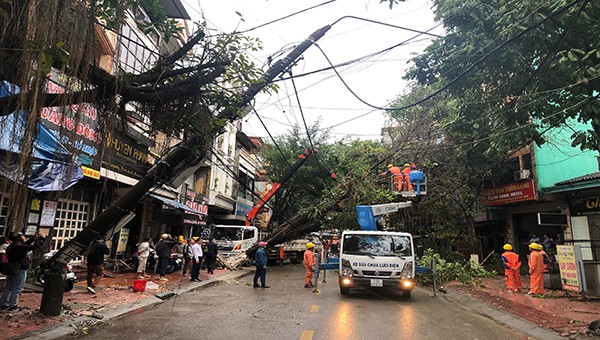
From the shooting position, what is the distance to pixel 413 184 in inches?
634

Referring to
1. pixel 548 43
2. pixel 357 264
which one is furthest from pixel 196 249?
pixel 548 43

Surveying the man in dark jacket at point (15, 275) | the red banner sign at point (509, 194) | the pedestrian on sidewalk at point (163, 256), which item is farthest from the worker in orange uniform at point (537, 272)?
the man in dark jacket at point (15, 275)

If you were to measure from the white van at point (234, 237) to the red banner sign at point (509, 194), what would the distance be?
13.3 m

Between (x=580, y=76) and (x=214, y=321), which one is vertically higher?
(x=580, y=76)

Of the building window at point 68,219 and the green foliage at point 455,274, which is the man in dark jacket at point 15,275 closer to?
the building window at point 68,219

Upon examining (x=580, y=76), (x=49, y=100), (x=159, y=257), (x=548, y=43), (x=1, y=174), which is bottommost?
(x=159, y=257)

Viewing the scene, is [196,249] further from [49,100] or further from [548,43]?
[548,43]

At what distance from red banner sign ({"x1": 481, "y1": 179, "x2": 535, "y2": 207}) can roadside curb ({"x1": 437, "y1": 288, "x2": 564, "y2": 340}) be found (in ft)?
27.6

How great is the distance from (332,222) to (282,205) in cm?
1090

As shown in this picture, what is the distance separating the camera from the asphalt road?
263 inches

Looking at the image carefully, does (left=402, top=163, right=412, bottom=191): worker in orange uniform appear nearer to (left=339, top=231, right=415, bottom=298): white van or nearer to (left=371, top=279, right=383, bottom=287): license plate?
(left=339, top=231, right=415, bottom=298): white van

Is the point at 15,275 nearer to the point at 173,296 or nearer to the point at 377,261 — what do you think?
the point at 173,296

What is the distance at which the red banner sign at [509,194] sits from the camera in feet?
60.1

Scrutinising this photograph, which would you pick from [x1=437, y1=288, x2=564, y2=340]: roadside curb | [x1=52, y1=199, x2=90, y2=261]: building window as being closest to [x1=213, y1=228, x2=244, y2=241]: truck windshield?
[x1=52, y1=199, x2=90, y2=261]: building window
